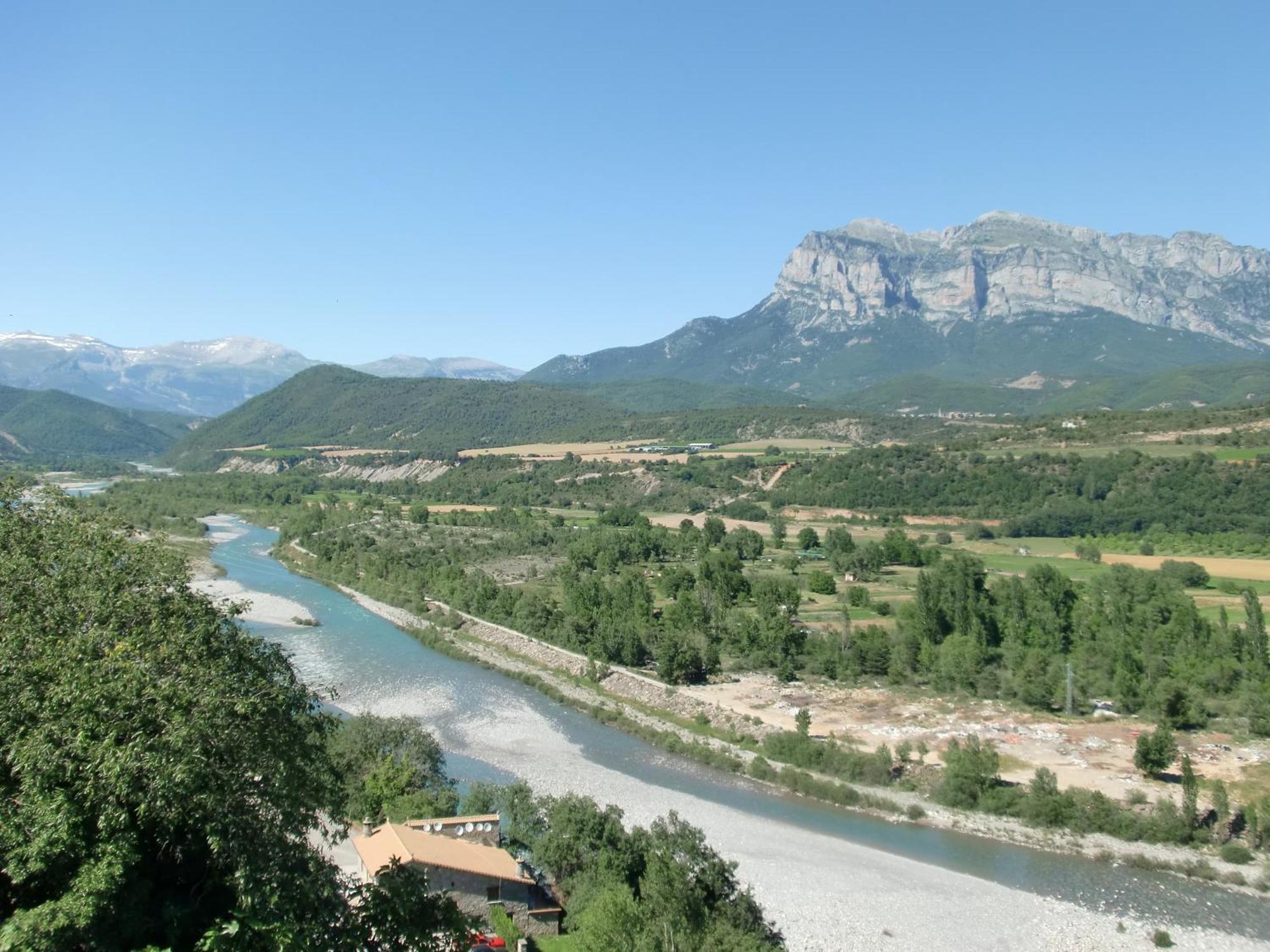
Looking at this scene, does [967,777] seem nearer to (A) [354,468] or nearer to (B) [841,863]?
(B) [841,863]

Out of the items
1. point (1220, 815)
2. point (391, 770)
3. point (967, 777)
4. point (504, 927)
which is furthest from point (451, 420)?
point (504, 927)

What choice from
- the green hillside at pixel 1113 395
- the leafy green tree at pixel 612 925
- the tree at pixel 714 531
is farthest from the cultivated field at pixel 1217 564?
the green hillside at pixel 1113 395

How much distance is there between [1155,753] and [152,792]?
28041 mm

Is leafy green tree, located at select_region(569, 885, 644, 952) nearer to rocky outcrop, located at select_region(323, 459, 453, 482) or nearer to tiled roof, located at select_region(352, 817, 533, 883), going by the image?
tiled roof, located at select_region(352, 817, 533, 883)

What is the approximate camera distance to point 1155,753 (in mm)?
28219

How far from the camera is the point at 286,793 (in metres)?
10.7

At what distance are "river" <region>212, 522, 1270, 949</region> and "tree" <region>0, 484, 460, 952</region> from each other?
487 centimetres

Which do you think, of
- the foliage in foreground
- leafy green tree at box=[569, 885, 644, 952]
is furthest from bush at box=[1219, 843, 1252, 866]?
leafy green tree at box=[569, 885, 644, 952]

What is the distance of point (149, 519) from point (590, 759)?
68.0 m

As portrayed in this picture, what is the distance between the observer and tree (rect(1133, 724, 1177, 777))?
28203 millimetres

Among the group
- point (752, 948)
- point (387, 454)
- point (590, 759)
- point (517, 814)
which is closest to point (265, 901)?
point (752, 948)

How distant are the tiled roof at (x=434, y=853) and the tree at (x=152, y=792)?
21.7ft

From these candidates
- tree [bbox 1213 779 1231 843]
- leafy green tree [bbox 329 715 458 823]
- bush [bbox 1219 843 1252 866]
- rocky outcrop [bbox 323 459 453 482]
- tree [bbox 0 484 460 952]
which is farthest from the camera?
rocky outcrop [bbox 323 459 453 482]

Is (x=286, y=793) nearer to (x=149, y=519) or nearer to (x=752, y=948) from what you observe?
(x=752, y=948)
